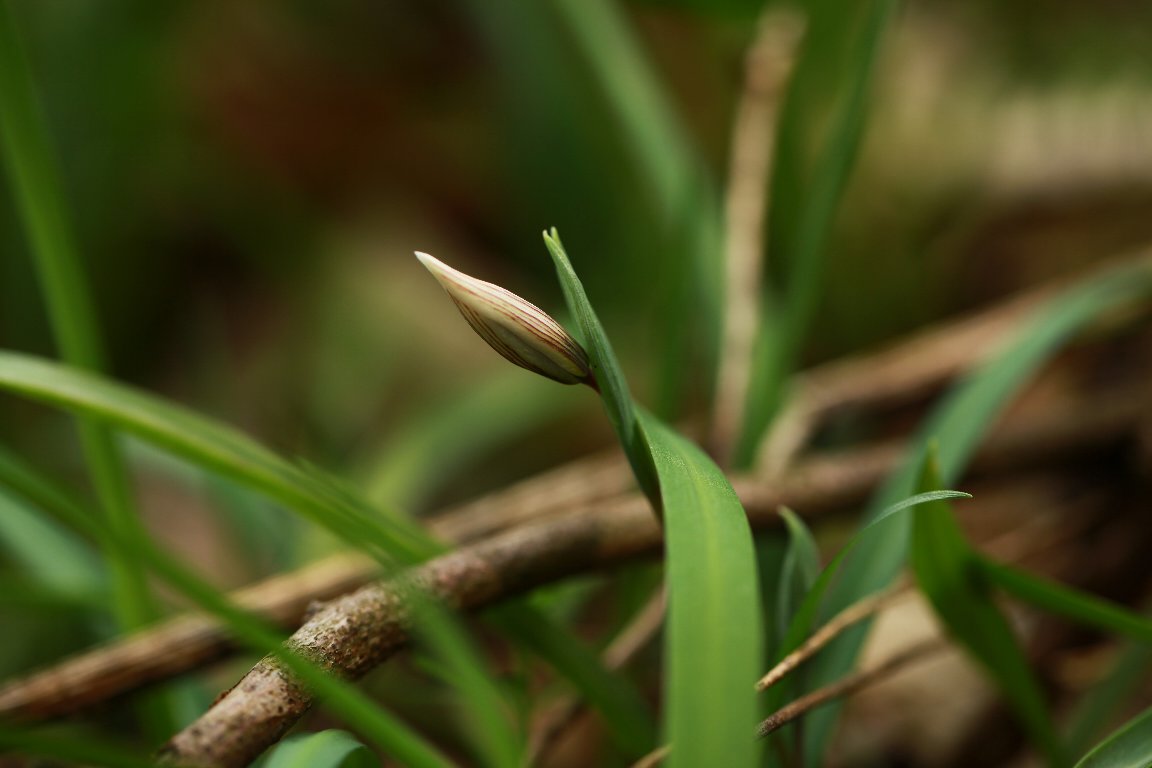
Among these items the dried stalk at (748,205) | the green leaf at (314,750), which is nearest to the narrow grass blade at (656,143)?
the dried stalk at (748,205)

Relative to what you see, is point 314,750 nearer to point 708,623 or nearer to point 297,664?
point 297,664

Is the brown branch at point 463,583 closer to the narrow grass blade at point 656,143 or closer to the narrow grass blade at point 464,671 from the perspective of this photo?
the narrow grass blade at point 464,671

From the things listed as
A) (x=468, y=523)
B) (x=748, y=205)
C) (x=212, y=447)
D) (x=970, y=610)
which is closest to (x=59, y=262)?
(x=212, y=447)

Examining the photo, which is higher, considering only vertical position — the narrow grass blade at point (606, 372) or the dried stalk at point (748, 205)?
the dried stalk at point (748, 205)

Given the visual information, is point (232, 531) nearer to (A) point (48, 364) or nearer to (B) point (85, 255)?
(A) point (48, 364)

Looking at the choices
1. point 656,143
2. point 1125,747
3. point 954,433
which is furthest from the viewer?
point 656,143

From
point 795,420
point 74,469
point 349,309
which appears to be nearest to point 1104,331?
point 795,420
